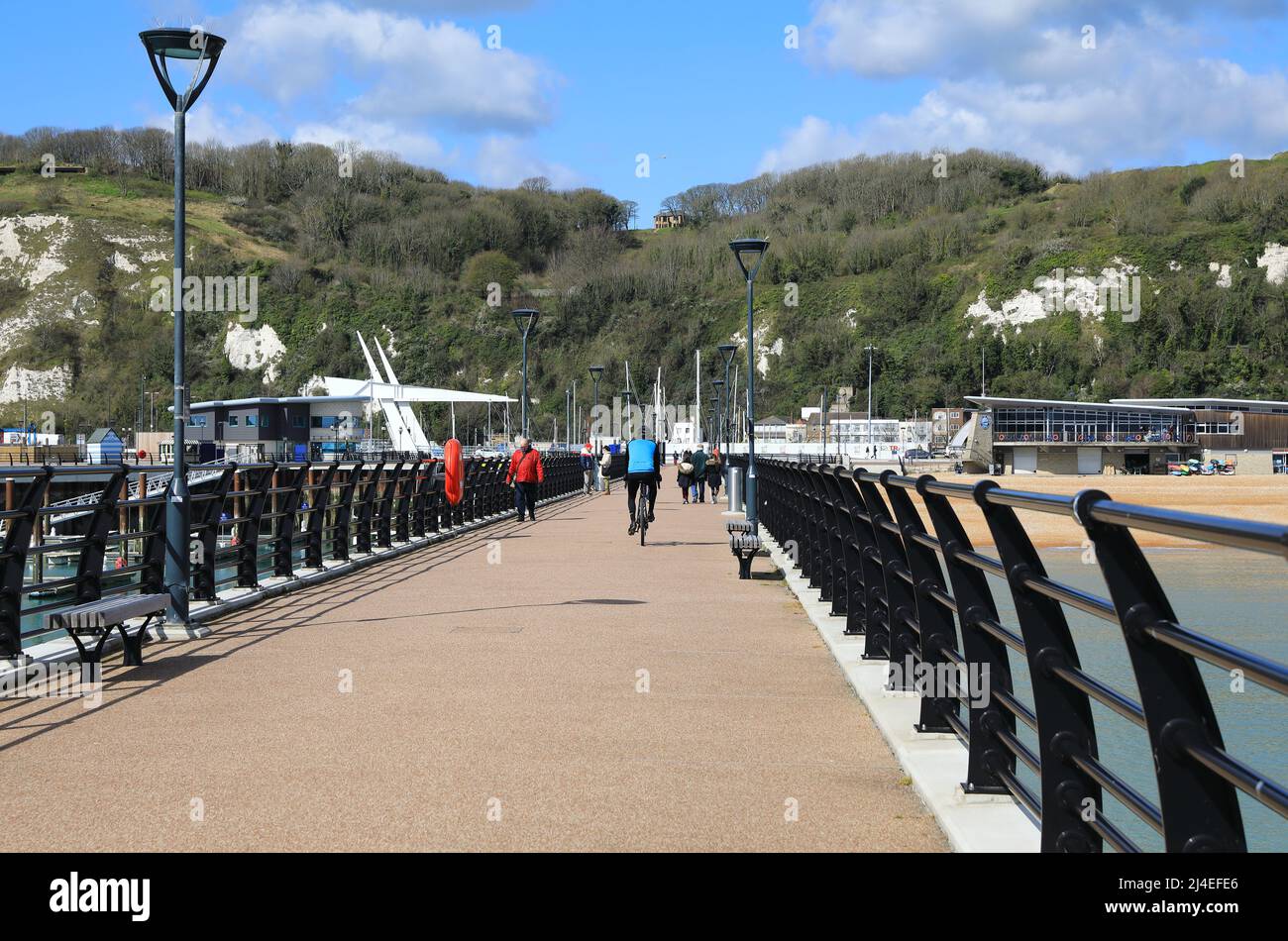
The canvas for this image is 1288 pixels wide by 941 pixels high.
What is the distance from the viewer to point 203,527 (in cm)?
1163

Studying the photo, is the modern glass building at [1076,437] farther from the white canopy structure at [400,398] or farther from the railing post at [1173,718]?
the railing post at [1173,718]

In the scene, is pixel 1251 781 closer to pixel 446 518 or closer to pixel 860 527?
pixel 860 527

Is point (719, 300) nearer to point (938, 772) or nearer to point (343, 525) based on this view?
point (343, 525)

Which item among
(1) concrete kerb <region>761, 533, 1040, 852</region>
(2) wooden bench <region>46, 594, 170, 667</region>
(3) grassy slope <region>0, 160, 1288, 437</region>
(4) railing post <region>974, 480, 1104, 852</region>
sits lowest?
(1) concrete kerb <region>761, 533, 1040, 852</region>

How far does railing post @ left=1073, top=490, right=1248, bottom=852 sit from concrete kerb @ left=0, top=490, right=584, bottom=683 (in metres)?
6.88

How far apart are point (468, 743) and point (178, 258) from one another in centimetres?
592

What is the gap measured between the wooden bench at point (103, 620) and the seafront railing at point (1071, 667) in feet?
15.0

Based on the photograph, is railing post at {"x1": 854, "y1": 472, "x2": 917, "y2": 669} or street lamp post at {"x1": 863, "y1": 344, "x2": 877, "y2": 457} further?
street lamp post at {"x1": 863, "y1": 344, "x2": 877, "y2": 457}

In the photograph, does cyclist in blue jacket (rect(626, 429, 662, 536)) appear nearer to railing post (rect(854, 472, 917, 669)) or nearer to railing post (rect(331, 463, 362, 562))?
railing post (rect(331, 463, 362, 562))

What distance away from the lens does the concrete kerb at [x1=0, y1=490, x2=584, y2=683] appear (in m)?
8.70

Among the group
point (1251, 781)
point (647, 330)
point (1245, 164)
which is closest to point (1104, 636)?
point (1251, 781)

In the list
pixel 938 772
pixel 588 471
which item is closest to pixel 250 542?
pixel 938 772

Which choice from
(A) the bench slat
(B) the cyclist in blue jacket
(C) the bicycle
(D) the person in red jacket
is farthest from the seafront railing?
(D) the person in red jacket
